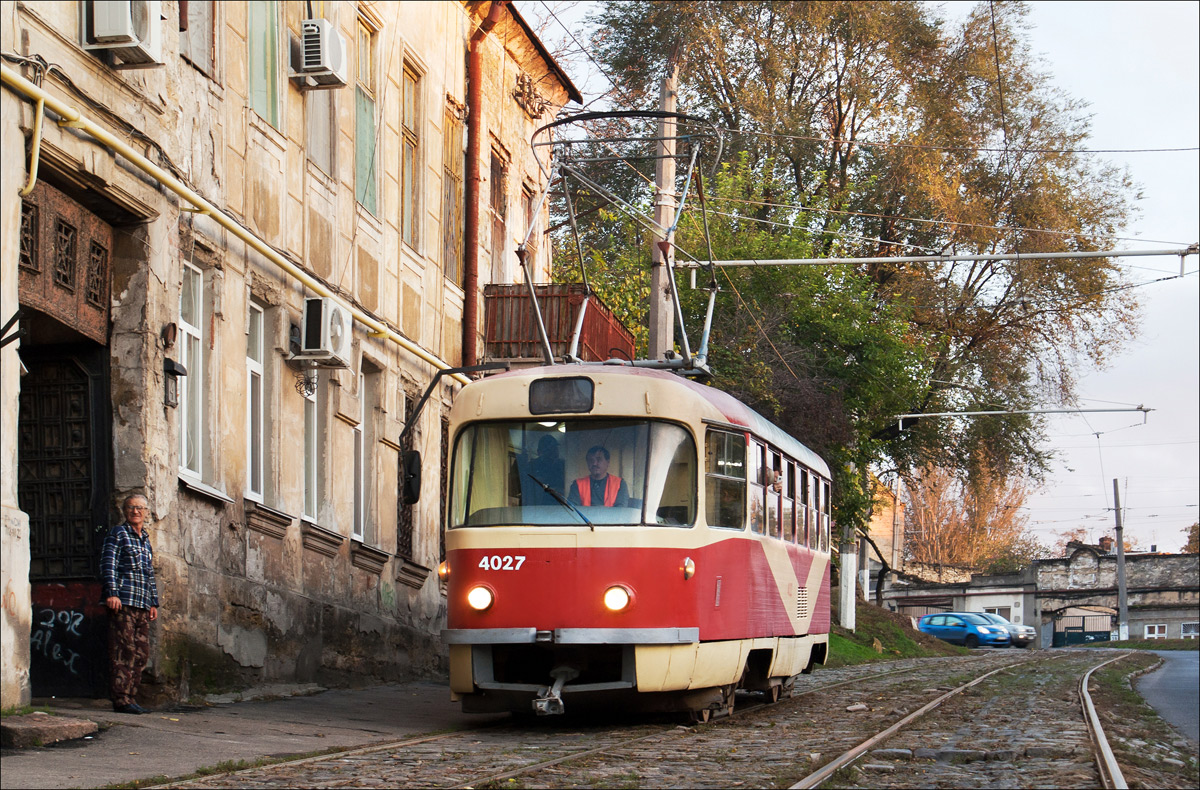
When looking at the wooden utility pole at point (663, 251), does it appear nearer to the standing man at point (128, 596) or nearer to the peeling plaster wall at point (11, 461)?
the standing man at point (128, 596)

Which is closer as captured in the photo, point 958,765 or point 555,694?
point 958,765

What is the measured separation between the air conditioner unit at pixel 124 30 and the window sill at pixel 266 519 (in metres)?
4.35

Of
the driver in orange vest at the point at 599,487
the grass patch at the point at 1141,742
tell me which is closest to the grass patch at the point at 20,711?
the driver in orange vest at the point at 599,487

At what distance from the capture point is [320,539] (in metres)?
16.5

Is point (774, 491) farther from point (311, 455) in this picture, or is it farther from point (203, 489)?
point (311, 455)

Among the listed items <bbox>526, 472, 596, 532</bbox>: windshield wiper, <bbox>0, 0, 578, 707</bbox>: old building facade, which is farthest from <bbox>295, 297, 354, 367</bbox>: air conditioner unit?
<bbox>526, 472, 596, 532</bbox>: windshield wiper

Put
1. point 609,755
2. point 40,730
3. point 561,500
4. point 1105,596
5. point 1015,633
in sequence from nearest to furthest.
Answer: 1. point 40,730
2. point 609,755
3. point 561,500
4. point 1015,633
5. point 1105,596

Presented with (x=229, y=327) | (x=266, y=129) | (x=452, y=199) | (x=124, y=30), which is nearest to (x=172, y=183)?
(x=124, y=30)

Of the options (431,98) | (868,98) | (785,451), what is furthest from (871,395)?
(785,451)

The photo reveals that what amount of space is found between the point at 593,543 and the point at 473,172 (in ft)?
38.1

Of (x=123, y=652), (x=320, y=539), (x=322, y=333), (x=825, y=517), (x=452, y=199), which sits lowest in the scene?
(x=123, y=652)

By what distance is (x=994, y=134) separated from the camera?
38.9 m

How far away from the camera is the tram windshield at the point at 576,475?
38.9ft

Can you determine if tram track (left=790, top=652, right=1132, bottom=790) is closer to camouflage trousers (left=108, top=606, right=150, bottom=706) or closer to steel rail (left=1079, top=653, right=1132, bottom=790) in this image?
steel rail (left=1079, top=653, right=1132, bottom=790)
